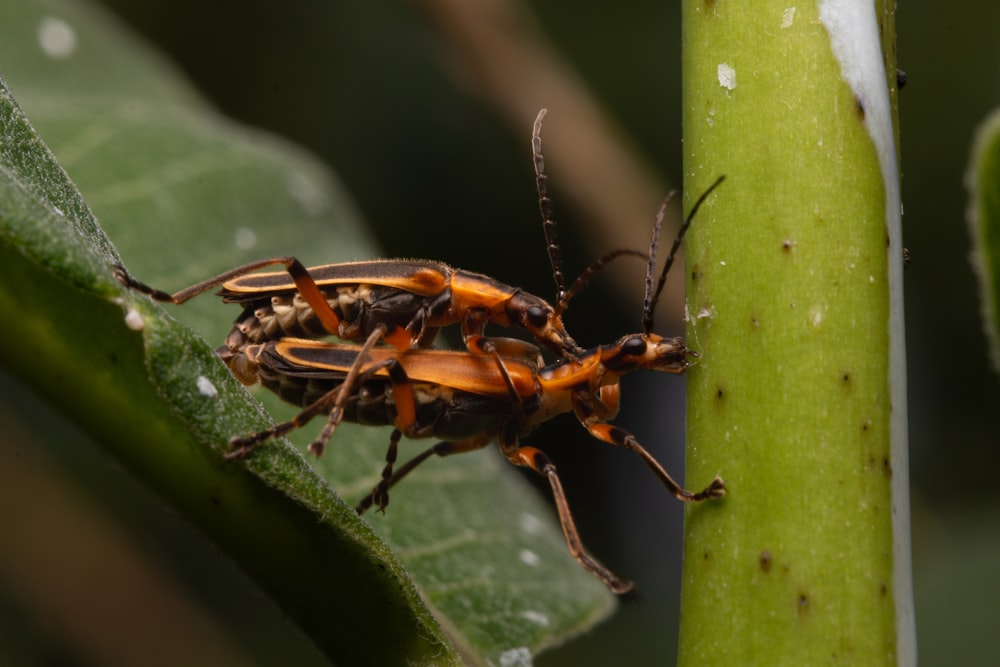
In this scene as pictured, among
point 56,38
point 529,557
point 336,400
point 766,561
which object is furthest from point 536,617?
point 56,38

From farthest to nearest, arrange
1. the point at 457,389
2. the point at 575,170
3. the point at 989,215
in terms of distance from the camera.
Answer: the point at 575,170
the point at 457,389
the point at 989,215

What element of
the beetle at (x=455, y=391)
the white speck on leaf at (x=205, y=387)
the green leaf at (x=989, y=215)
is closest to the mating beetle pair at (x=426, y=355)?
the beetle at (x=455, y=391)

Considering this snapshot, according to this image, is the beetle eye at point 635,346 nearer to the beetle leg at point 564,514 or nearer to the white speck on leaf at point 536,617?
the beetle leg at point 564,514

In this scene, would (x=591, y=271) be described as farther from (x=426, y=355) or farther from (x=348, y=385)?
(x=348, y=385)

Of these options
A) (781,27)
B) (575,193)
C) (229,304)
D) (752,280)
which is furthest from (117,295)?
(575,193)

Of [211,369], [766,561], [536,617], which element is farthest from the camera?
[536,617]
